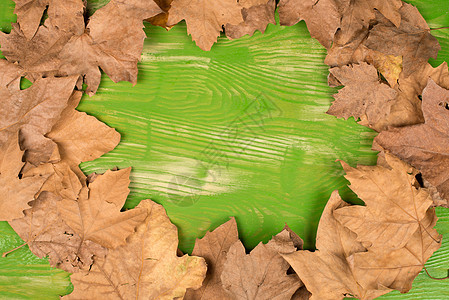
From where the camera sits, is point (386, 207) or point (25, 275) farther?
point (25, 275)

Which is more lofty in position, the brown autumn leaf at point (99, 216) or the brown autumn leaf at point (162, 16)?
the brown autumn leaf at point (162, 16)

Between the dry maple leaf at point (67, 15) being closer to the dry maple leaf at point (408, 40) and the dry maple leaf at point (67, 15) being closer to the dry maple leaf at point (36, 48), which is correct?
the dry maple leaf at point (36, 48)

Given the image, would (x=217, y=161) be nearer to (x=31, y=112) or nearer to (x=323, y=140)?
(x=323, y=140)

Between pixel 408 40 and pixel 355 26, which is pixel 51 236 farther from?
pixel 408 40

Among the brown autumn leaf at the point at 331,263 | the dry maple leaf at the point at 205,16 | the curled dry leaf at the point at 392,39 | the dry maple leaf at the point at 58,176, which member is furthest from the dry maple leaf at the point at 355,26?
the dry maple leaf at the point at 58,176

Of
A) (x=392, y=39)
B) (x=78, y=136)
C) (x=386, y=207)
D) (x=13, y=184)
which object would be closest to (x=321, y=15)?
(x=392, y=39)

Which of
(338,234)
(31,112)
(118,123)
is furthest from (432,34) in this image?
(31,112)
